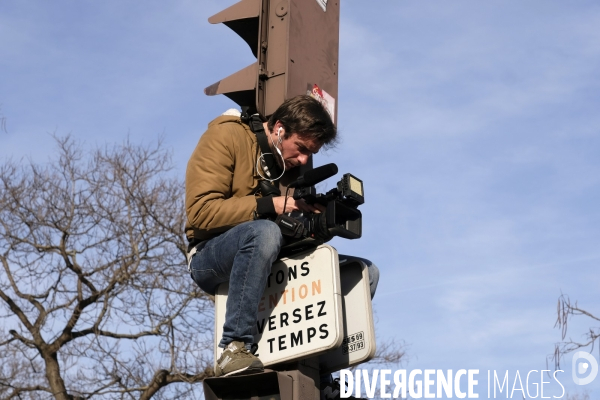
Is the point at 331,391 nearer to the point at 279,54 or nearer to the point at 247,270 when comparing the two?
the point at 247,270

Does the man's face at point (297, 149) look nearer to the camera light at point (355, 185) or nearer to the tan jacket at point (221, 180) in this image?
Result: the tan jacket at point (221, 180)

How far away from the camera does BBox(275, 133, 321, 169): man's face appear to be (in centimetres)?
452

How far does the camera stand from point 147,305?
51.5 feet

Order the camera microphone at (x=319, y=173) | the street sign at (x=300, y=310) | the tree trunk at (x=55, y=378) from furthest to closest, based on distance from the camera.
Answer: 1. the tree trunk at (x=55, y=378)
2. the camera microphone at (x=319, y=173)
3. the street sign at (x=300, y=310)

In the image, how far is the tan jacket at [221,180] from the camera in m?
4.34

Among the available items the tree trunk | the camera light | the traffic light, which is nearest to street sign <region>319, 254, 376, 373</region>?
the camera light

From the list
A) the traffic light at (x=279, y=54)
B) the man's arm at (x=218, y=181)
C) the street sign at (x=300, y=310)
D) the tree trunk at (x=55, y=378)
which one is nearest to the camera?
the street sign at (x=300, y=310)

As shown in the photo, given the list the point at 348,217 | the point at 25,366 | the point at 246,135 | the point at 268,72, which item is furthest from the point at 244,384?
the point at 25,366

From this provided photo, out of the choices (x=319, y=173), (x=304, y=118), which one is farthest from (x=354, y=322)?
(x=304, y=118)

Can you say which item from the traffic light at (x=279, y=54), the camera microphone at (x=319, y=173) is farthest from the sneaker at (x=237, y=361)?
the traffic light at (x=279, y=54)

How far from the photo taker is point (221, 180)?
14.5ft

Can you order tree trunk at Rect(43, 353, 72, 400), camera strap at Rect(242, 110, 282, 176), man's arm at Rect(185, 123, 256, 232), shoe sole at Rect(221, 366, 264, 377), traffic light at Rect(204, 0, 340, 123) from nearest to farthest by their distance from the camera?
shoe sole at Rect(221, 366, 264, 377) → man's arm at Rect(185, 123, 256, 232) → camera strap at Rect(242, 110, 282, 176) → traffic light at Rect(204, 0, 340, 123) → tree trunk at Rect(43, 353, 72, 400)

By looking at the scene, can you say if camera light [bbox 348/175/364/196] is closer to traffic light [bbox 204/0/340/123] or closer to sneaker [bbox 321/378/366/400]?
traffic light [bbox 204/0/340/123]

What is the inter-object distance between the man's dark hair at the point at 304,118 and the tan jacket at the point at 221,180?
0.70ft
